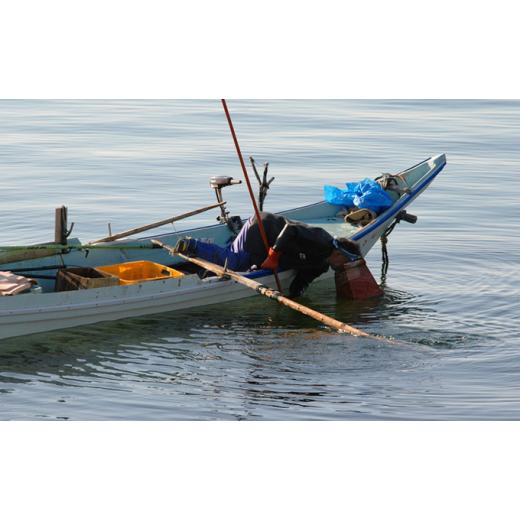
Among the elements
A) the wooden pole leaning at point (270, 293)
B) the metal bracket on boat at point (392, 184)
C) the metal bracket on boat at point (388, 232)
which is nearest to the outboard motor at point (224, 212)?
the wooden pole leaning at point (270, 293)

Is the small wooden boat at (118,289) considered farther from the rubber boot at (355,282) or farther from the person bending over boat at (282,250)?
the rubber boot at (355,282)

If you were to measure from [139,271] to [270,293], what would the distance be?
181 cm

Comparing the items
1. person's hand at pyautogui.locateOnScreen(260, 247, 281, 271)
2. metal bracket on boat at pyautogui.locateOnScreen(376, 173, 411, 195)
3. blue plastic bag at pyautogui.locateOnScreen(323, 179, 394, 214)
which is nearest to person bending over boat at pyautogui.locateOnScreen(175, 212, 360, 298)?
person's hand at pyautogui.locateOnScreen(260, 247, 281, 271)

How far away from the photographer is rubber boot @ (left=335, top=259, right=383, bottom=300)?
45.4ft

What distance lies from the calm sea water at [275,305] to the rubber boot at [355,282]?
0.18 meters

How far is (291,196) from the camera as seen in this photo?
20344 millimetres

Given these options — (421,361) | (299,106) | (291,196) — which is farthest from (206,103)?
(421,361)

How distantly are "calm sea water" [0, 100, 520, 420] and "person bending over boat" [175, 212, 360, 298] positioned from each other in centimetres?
53

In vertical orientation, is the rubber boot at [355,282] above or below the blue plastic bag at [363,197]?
below

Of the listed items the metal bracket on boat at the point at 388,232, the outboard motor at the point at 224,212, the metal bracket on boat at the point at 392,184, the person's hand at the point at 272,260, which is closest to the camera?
the person's hand at the point at 272,260

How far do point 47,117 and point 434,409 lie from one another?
2338cm

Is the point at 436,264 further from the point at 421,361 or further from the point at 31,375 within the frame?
the point at 31,375

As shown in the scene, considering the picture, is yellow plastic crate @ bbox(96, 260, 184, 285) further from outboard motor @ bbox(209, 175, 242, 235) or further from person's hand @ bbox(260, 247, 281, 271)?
outboard motor @ bbox(209, 175, 242, 235)

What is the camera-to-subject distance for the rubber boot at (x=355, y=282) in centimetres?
1385
